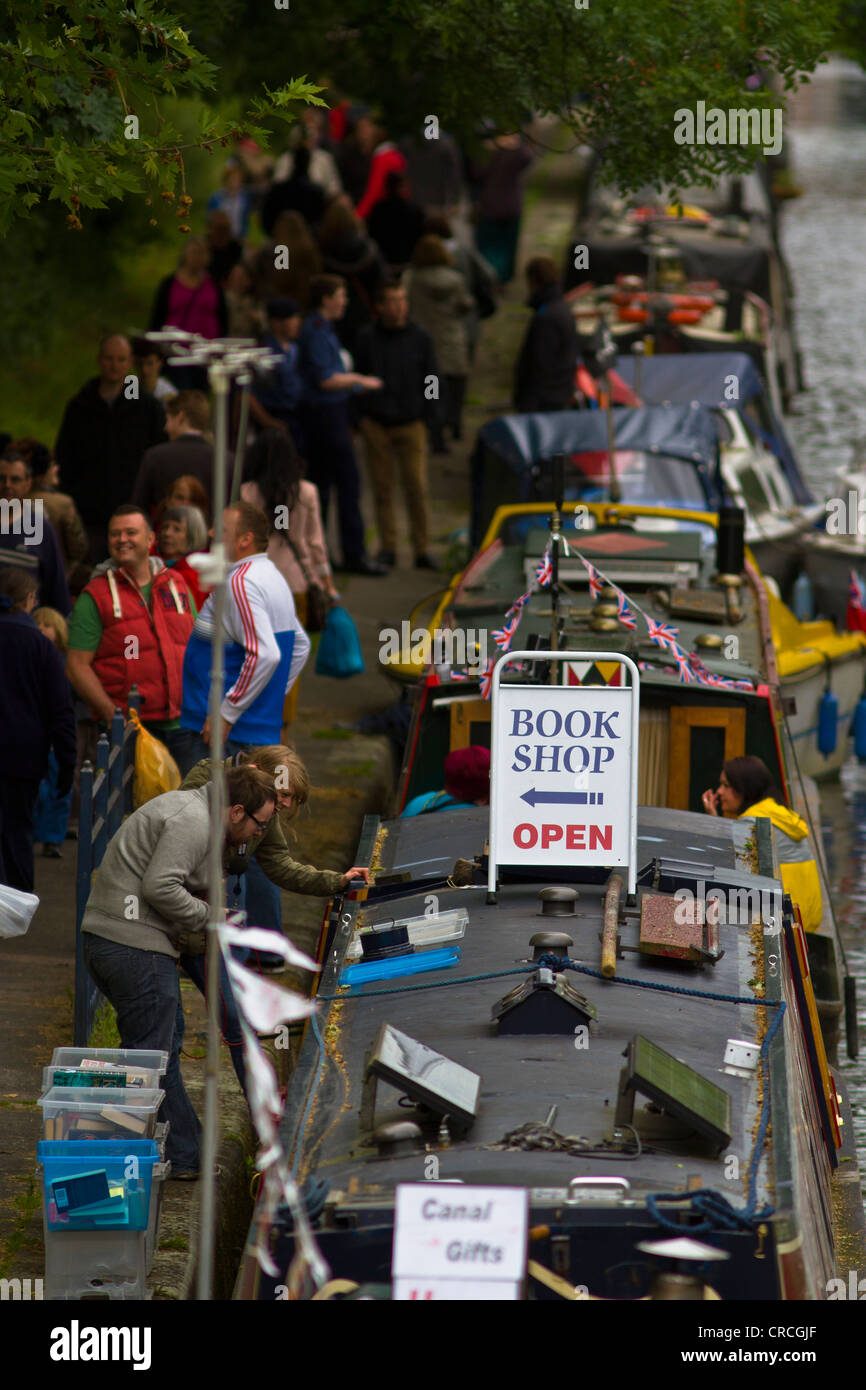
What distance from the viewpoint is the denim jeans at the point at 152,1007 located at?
7441 millimetres

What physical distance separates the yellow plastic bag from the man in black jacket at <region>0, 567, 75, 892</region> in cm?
31

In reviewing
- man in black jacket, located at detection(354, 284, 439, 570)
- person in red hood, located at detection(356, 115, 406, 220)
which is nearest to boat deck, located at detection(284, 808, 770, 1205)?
man in black jacket, located at detection(354, 284, 439, 570)

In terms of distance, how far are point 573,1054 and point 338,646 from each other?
A: 6.57 meters

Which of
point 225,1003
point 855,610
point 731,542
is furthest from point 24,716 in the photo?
point 855,610

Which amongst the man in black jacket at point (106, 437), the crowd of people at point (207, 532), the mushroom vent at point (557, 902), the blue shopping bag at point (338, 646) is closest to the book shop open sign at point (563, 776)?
the mushroom vent at point (557, 902)

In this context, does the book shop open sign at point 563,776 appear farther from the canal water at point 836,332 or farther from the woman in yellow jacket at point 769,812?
the canal water at point 836,332

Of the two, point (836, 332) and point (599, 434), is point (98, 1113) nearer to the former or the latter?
point (599, 434)

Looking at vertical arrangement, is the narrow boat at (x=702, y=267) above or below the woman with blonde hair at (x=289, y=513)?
above

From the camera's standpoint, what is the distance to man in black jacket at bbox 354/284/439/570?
1633cm

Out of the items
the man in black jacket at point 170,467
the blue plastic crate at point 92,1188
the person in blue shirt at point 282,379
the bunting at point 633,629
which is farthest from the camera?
the person in blue shirt at point 282,379

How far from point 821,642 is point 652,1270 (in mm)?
9757

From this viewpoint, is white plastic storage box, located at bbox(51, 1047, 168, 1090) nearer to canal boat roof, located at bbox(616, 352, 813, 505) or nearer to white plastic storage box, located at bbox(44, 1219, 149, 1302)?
white plastic storage box, located at bbox(44, 1219, 149, 1302)

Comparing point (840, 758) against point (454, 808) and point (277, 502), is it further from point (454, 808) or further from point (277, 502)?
point (454, 808)

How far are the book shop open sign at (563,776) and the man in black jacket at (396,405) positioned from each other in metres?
9.26
